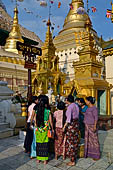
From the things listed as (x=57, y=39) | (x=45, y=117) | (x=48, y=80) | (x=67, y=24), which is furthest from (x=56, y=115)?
(x=67, y=24)

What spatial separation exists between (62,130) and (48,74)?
12.6 m

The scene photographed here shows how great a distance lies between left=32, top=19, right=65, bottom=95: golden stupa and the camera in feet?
52.4

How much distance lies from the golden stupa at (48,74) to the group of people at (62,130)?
444 inches

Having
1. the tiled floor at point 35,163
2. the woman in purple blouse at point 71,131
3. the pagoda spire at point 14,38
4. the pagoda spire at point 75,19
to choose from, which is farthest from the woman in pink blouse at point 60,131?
the pagoda spire at point 75,19

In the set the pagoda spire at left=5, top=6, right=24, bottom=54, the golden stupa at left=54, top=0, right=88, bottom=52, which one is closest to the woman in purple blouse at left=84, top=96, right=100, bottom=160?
the golden stupa at left=54, top=0, right=88, bottom=52

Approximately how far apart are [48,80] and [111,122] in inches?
369

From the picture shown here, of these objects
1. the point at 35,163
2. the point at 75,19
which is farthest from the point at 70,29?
the point at 35,163

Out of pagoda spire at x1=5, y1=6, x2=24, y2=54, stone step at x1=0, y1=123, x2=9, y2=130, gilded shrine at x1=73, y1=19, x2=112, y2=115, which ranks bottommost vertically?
stone step at x1=0, y1=123, x2=9, y2=130

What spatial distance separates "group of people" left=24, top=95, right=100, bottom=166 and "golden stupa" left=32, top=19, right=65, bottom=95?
11.3 metres

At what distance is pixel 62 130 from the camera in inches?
149

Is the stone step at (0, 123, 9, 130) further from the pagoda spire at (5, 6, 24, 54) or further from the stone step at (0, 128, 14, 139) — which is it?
the pagoda spire at (5, 6, 24, 54)

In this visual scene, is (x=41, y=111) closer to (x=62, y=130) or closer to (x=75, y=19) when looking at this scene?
(x=62, y=130)

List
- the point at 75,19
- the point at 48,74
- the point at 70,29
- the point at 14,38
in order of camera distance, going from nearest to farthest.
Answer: the point at 48,74 → the point at 14,38 → the point at 70,29 → the point at 75,19

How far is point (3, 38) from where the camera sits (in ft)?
105
